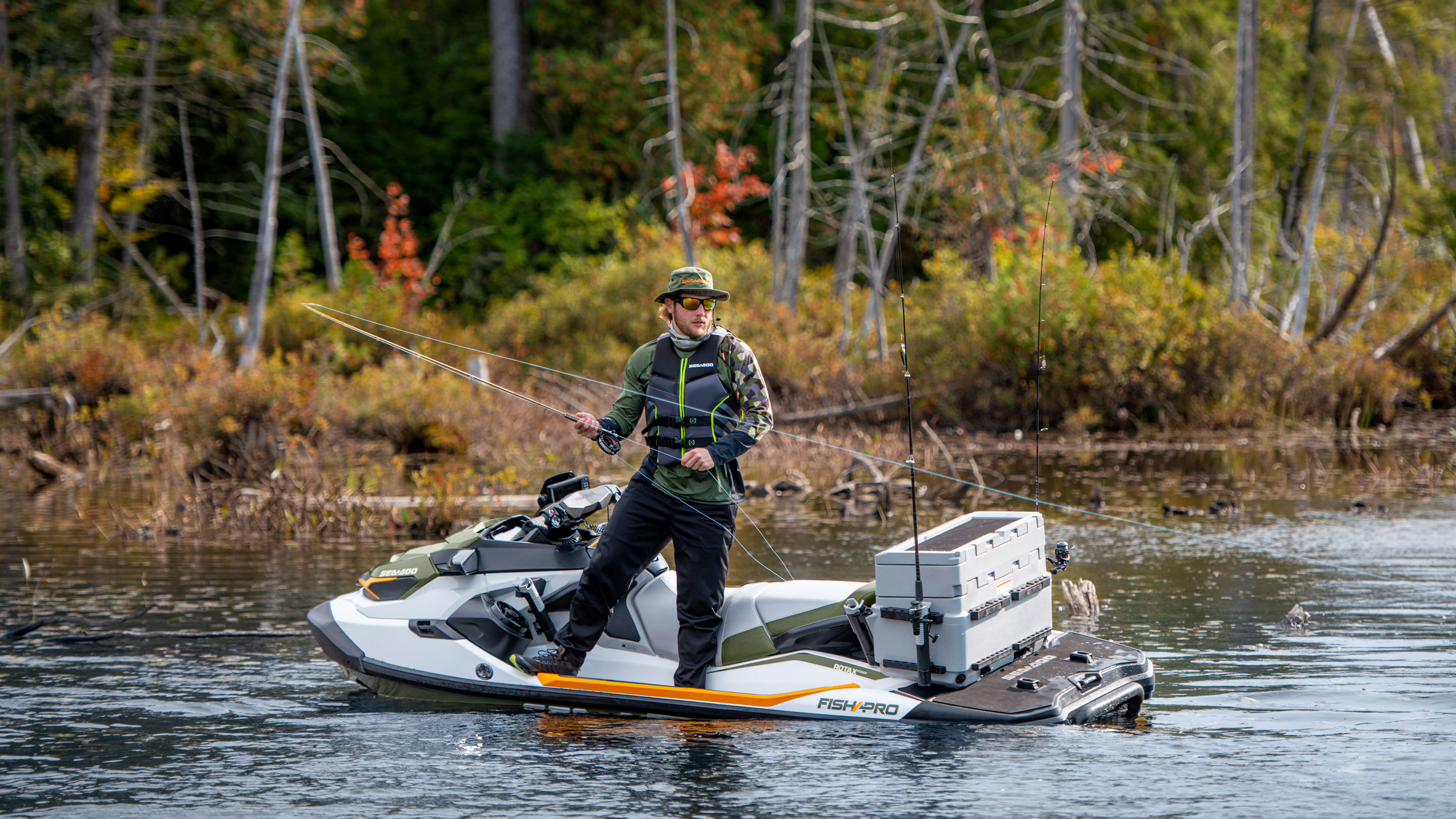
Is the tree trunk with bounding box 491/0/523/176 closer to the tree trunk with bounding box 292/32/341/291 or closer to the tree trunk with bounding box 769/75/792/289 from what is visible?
the tree trunk with bounding box 292/32/341/291

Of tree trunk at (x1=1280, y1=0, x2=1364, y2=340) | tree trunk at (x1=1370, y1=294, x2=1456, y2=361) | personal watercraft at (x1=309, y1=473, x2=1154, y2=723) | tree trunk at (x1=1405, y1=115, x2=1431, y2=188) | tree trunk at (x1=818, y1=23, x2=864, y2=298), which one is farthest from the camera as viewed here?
tree trunk at (x1=1405, y1=115, x2=1431, y2=188)

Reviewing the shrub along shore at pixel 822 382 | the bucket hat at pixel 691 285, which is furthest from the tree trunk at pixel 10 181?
the bucket hat at pixel 691 285

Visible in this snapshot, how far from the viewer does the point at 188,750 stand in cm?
563

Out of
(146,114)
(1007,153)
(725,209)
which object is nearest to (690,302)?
(1007,153)

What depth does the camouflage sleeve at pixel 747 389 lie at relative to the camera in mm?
5770

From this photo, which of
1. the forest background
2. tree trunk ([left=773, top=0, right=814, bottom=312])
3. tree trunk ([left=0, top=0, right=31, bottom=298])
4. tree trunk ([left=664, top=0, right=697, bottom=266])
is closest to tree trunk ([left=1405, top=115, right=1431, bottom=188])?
the forest background

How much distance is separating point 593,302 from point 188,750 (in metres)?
16.5

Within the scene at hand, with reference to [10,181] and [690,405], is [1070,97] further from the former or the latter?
[10,181]

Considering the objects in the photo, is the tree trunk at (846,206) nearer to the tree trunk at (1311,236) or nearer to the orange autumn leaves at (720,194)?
the orange autumn leaves at (720,194)

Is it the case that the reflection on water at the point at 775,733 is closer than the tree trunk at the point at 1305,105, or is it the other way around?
the reflection on water at the point at 775,733

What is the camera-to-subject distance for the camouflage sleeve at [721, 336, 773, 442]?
5.77m

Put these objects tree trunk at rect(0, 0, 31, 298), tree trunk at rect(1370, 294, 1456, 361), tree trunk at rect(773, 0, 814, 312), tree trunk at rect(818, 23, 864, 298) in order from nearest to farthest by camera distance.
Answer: tree trunk at rect(1370, 294, 1456, 361)
tree trunk at rect(818, 23, 864, 298)
tree trunk at rect(773, 0, 814, 312)
tree trunk at rect(0, 0, 31, 298)

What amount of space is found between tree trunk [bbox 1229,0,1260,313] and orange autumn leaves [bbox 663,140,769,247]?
7.45 m

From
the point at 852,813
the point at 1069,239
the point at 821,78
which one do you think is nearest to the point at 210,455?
the point at 852,813
